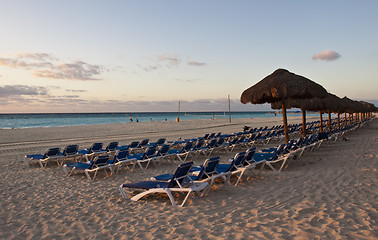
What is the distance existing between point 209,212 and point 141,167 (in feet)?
11.0

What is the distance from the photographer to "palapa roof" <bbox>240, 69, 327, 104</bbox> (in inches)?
267

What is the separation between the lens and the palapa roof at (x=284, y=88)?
6.78 m

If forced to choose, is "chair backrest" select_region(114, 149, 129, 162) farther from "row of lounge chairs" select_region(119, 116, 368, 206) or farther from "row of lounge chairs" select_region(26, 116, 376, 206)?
"row of lounge chairs" select_region(119, 116, 368, 206)

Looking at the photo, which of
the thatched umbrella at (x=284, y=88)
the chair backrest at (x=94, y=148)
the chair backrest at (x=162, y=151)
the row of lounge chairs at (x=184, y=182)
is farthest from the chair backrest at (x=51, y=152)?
the thatched umbrella at (x=284, y=88)

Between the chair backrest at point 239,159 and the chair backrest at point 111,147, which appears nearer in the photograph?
the chair backrest at point 239,159

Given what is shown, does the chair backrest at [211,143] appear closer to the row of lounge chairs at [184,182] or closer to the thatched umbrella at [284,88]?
the thatched umbrella at [284,88]

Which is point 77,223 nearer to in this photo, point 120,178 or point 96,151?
point 120,178

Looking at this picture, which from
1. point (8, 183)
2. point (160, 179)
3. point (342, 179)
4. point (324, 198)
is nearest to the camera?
point (324, 198)

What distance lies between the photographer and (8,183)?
18.2ft

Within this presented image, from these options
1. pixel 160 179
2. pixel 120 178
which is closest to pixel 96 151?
pixel 120 178

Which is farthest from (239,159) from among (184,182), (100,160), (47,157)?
(47,157)

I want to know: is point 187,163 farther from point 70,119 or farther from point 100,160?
point 70,119

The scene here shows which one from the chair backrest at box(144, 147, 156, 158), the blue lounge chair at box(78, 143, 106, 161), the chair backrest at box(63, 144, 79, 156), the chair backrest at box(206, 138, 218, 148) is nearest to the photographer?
the chair backrest at box(144, 147, 156, 158)

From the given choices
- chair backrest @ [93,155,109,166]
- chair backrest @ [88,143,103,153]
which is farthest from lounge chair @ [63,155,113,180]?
chair backrest @ [88,143,103,153]
